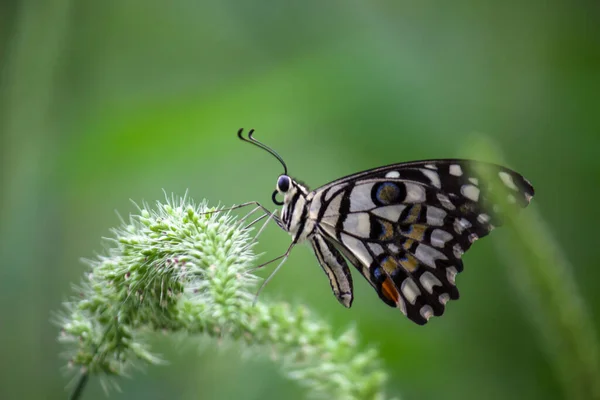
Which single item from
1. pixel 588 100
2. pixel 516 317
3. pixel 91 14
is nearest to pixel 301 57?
pixel 91 14

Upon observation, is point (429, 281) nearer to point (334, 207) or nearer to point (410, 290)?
point (410, 290)

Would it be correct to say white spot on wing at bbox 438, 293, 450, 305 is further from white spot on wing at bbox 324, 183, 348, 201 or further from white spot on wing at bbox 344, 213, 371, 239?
white spot on wing at bbox 324, 183, 348, 201

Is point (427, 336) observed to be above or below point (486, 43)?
below

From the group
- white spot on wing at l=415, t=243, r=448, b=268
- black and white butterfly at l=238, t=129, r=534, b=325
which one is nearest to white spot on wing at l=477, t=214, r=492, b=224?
black and white butterfly at l=238, t=129, r=534, b=325

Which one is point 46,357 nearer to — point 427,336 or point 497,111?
point 427,336

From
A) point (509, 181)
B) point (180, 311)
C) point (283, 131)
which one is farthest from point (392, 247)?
point (180, 311)
